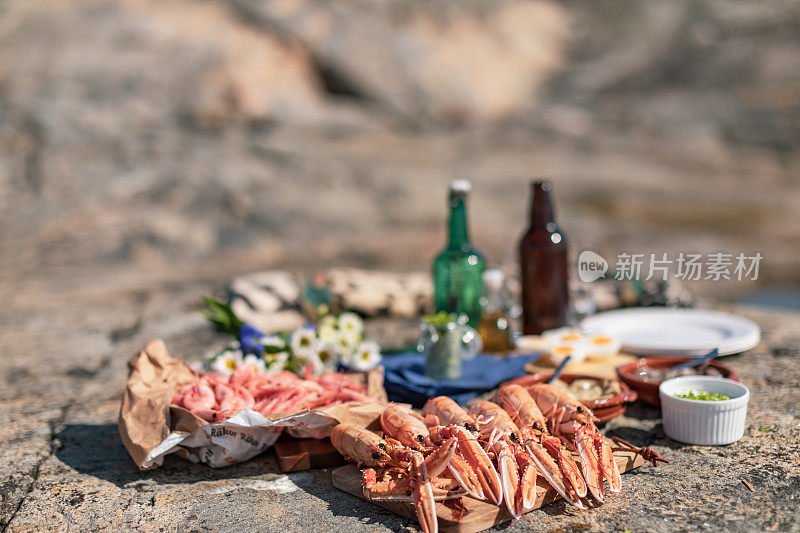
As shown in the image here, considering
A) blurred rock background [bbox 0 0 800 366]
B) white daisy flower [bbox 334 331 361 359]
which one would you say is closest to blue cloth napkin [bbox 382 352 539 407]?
white daisy flower [bbox 334 331 361 359]

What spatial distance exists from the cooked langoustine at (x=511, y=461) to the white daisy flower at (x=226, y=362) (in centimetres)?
130

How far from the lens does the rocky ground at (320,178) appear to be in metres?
2.38

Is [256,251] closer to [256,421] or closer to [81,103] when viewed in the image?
[81,103]

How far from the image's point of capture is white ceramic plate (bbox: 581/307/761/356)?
3.17m

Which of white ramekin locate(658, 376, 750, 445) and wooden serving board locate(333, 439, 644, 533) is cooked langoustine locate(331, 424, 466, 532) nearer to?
wooden serving board locate(333, 439, 644, 533)

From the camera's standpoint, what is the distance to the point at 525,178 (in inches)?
452

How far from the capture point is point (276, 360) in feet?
10.2

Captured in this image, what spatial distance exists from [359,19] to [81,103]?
5.68 meters

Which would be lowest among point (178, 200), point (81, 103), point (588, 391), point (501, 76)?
point (588, 391)

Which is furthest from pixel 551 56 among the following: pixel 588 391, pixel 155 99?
pixel 588 391

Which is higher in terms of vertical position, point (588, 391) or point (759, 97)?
point (759, 97)

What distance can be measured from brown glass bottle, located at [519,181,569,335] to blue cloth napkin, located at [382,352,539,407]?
32 centimetres

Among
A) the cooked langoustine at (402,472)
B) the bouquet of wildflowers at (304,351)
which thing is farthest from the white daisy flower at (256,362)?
the cooked langoustine at (402,472)

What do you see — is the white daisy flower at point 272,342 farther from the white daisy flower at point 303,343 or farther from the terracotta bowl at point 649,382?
the terracotta bowl at point 649,382
